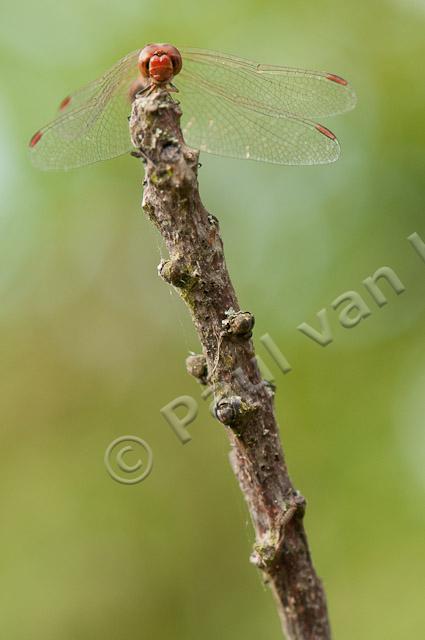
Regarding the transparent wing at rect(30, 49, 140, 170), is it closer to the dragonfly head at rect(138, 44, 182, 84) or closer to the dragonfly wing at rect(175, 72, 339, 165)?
the dragonfly wing at rect(175, 72, 339, 165)

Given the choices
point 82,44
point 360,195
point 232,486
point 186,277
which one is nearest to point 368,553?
point 232,486

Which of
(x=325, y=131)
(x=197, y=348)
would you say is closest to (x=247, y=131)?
(x=325, y=131)

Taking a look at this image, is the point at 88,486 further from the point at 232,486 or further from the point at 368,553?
the point at 368,553

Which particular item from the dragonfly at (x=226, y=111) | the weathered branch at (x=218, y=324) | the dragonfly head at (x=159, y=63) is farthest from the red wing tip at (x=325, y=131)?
the weathered branch at (x=218, y=324)

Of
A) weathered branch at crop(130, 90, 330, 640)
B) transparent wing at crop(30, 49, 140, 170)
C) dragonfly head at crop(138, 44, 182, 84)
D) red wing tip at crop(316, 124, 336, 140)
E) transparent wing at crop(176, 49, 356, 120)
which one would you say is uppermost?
transparent wing at crop(30, 49, 140, 170)

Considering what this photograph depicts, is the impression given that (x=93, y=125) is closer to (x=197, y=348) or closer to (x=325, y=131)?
(x=325, y=131)

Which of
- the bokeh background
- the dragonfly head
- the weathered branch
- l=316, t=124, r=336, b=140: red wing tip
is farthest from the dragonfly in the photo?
the bokeh background
